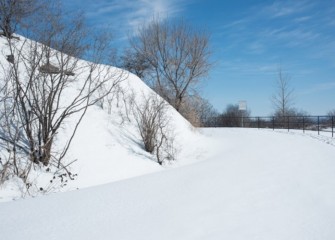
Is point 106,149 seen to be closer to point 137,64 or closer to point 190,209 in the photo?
point 190,209

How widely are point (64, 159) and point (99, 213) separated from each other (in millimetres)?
4488

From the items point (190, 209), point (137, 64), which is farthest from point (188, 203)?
point (137, 64)

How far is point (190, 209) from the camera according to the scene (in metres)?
4.47

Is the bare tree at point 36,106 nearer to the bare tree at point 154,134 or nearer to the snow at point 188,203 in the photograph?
the snow at point 188,203

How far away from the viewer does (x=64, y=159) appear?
839 centimetres

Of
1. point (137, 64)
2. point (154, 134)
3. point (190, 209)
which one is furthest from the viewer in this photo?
point (137, 64)

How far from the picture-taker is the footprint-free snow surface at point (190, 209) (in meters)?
3.63

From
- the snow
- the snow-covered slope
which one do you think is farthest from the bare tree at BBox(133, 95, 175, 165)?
the snow

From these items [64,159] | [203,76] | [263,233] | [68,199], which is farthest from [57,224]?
[203,76]

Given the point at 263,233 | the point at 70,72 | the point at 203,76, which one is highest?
the point at 203,76

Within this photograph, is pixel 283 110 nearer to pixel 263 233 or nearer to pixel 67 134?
pixel 67 134

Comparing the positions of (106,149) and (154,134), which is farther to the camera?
(154,134)

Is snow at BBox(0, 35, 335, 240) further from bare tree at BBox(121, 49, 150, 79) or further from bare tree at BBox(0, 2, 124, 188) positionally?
bare tree at BBox(121, 49, 150, 79)

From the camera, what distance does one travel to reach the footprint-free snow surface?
363 centimetres
